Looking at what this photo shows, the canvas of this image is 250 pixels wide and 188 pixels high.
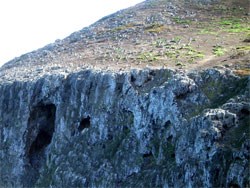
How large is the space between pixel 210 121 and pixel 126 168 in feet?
35.3

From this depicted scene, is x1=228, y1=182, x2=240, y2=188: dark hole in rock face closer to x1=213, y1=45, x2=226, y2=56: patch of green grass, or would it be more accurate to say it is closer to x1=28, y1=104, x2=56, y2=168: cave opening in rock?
x1=213, y1=45, x2=226, y2=56: patch of green grass

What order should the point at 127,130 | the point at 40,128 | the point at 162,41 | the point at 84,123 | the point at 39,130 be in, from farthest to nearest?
1. the point at 162,41
2. the point at 40,128
3. the point at 39,130
4. the point at 84,123
5. the point at 127,130

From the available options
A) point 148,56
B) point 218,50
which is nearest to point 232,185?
point 218,50

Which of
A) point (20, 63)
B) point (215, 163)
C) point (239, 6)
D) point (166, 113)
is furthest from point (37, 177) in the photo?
point (239, 6)

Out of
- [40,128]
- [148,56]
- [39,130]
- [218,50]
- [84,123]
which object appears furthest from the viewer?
[40,128]

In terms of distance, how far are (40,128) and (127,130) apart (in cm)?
1819

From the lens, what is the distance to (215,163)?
111 ft

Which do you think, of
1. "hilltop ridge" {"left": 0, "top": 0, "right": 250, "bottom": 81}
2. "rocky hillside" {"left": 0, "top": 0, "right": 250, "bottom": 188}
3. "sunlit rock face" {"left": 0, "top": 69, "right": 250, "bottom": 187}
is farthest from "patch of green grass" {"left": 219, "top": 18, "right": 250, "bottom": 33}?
"sunlit rock face" {"left": 0, "top": 69, "right": 250, "bottom": 187}

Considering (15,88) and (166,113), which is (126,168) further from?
(15,88)

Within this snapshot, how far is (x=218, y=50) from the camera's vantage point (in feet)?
181

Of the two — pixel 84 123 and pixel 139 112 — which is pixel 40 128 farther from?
pixel 139 112

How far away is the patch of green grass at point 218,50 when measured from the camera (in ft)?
174

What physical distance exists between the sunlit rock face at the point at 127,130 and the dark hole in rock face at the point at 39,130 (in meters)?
0.12

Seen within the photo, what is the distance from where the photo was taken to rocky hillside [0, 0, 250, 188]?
36.2m
